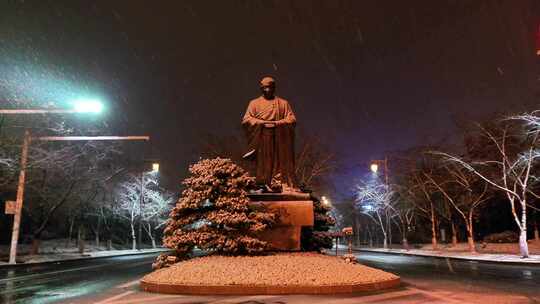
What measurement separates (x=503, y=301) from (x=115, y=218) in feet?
163

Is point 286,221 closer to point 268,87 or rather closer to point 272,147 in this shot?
point 272,147

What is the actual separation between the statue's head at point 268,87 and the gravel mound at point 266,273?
18.9 feet

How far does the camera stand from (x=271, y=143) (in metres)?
15.3

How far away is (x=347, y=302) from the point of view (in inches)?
362

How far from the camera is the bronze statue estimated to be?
15148mm

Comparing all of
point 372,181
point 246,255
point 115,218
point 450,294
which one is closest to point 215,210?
point 246,255

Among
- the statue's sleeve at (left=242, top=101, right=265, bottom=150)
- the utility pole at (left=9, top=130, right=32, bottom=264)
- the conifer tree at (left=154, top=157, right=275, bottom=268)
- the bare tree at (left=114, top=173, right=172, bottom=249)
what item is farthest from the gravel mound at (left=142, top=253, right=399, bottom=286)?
the bare tree at (left=114, top=173, right=172, bottom=249)

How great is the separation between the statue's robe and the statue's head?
1.90 ft

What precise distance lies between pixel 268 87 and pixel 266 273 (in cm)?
678

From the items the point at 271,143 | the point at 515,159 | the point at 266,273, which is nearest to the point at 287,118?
the point at 271,143

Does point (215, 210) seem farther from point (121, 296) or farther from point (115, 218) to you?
point (115, 218)

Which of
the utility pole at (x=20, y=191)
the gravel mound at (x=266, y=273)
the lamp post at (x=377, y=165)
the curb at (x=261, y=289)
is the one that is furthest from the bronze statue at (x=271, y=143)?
the lamp post at (x=377, y=165)

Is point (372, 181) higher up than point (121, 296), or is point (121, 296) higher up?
point (372, 181)

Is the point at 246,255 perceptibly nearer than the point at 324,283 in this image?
No
